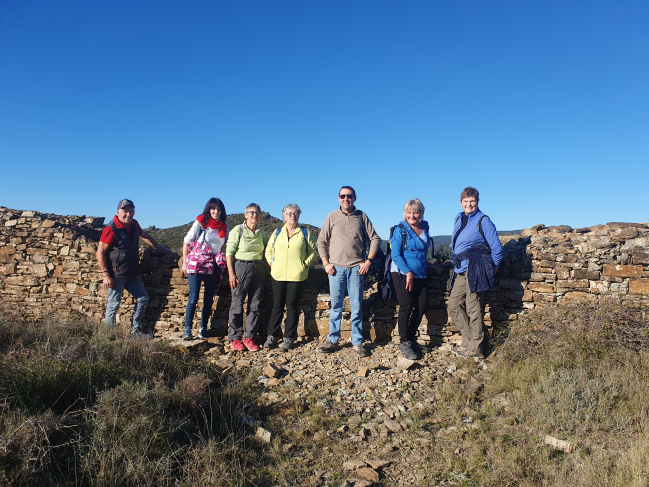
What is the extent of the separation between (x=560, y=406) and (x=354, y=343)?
2.63 m

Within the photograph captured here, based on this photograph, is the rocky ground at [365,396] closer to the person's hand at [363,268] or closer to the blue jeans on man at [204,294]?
the blue jeans on man at [204,294]

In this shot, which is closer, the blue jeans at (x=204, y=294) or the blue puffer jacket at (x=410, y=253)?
the blue puffer jacket at (x=410, y=253)

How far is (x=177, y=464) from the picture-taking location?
3217 mm

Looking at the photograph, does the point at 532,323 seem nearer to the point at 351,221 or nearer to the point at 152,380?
→ the point at 351,221

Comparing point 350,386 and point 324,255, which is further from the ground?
point 324,255

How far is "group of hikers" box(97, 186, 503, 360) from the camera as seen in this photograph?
5.38 metres

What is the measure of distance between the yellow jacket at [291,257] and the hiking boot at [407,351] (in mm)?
1783

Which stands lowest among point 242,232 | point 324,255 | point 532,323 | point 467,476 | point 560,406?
point 467,476

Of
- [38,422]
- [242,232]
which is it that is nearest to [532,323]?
[242,232]

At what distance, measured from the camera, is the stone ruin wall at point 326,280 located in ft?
18.7

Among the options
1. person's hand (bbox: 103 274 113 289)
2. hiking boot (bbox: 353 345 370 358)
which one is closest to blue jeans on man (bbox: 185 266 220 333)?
person's hand (bbox: 103 274 113 289)

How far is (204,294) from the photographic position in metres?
5.92

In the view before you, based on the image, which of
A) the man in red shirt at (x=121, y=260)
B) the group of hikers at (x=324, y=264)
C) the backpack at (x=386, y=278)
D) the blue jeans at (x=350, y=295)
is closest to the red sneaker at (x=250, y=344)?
the group of hikers at (x=324, y=264)

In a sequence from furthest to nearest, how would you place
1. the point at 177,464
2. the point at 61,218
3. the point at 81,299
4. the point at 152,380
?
the point at 61,218 < the point at 81,299 < the point at 152,380 < the point at 177,464
